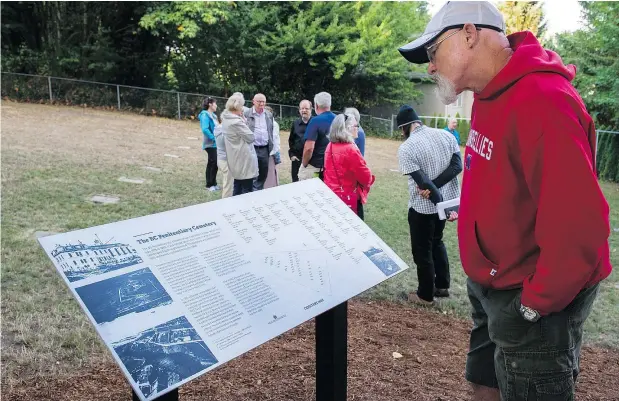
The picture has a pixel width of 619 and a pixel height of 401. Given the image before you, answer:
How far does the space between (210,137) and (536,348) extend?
26.6ft

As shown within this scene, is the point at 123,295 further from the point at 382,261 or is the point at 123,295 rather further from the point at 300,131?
the point at 300,131

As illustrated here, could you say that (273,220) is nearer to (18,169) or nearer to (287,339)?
(287,339)

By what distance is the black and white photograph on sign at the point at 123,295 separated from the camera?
69.9 inches

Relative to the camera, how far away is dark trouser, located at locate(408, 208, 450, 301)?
4.73 metres

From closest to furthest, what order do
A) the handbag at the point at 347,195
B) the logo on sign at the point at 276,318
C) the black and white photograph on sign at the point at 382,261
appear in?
the logo on sign at the point at 276,318 < the black and white photograph on sign at the point at 382,261 < the handbag at the point at 347,195

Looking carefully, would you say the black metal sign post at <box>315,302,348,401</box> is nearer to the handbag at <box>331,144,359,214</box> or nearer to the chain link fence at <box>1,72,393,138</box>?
the handbag at <box>331,144,359,214</box>

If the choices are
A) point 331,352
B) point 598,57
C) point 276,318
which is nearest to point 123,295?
point 276,318

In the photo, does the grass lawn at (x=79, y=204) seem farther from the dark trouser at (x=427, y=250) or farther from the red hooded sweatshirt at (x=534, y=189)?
the red hooded sweatshirt at (x=534, y=189)

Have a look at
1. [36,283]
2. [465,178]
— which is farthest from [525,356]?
[36,283]

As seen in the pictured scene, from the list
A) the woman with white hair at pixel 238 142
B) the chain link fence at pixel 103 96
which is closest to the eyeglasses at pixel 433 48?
the woman with white hair at pixel 238 142

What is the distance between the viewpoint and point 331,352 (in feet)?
8.69

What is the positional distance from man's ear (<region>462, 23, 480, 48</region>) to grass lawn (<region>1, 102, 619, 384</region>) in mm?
3175

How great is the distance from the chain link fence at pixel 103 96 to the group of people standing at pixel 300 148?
1407 centimetres

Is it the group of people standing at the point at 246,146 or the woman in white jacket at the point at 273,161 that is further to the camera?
the woman in white jacket at the point at 273,161
